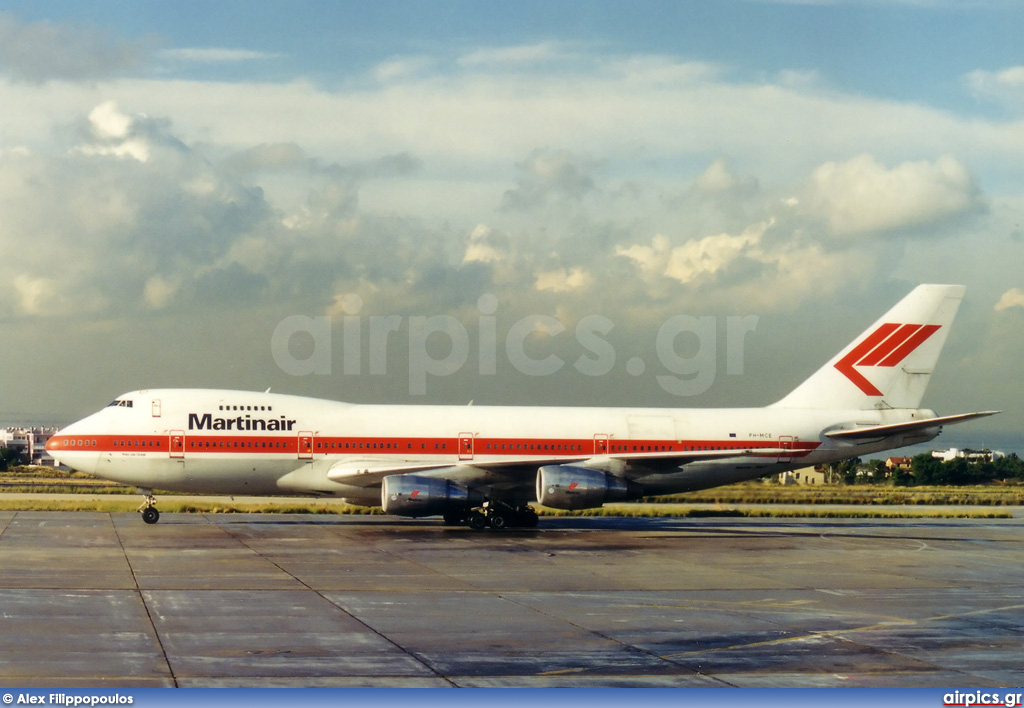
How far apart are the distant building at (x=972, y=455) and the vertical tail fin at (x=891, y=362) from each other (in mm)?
67402

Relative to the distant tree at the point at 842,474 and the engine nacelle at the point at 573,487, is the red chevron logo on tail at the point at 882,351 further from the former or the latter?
the distant tree at the point at 842,474

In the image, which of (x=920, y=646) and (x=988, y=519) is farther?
(x=988, y=519)

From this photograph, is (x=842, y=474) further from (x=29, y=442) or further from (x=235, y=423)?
(x=29, y=442)

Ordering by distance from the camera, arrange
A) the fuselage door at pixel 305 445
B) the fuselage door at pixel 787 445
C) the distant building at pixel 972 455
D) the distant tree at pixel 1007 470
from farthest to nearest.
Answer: the distant building at pixel 972 455 < the distant tree at pixel 1007 470 < the fuselage door at pixel 787 445 < the fuselage door at pixel 305 445

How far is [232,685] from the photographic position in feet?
38.8

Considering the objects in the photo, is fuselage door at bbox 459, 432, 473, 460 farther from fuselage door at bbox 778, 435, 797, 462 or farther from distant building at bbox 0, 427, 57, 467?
distant building at bbox 0, 427, 57, 467

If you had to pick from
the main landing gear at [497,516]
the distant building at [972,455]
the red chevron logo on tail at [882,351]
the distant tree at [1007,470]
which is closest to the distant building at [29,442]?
the distant tree at [1007,470]

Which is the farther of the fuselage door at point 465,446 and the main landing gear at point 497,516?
the fuselage door at point 465,446

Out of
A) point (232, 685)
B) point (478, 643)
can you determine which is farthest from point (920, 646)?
point (232, 685)

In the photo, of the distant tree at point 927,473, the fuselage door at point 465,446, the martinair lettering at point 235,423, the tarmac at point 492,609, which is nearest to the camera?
the tarmac at point 492,609

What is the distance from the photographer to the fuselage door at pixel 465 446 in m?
34.2

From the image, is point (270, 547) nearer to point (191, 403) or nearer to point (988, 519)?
point (191, 403)

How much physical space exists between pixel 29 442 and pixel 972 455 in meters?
126

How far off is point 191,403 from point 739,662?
23121mm
